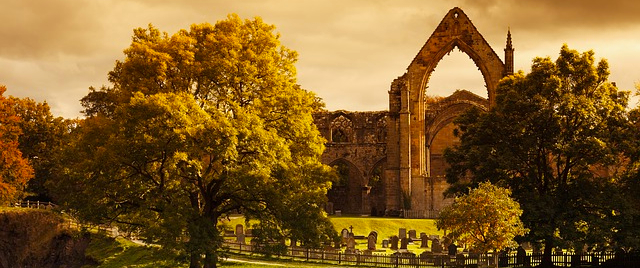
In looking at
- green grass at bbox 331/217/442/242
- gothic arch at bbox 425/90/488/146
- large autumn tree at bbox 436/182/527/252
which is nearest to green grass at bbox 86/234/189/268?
large autumn tree at bbox 436/182/527/252

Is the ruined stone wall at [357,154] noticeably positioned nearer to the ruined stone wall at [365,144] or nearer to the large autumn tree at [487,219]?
the ruined stone wall at [365,144]

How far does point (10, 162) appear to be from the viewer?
183ft

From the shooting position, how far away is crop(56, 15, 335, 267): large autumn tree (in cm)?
3028

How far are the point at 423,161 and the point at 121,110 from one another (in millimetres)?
35917

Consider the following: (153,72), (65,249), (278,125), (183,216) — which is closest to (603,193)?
(278,125)

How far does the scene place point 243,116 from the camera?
31031mm

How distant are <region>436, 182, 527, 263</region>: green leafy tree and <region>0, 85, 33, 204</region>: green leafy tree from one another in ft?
118

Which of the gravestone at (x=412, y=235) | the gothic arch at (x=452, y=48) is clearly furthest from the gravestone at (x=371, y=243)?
the gothic arch at (x=452, y=48)

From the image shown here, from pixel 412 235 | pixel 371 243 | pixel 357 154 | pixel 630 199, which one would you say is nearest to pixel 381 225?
pixel 412 235

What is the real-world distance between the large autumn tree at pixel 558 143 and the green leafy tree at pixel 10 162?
3476 cm

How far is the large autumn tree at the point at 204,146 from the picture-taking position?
30281 mm

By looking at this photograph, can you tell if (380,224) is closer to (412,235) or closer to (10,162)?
(412,235)

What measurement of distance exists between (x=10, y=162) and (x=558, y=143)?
3939 centimetres

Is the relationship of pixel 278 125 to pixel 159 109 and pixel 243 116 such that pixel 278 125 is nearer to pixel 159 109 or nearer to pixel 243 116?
pixel 243 116
